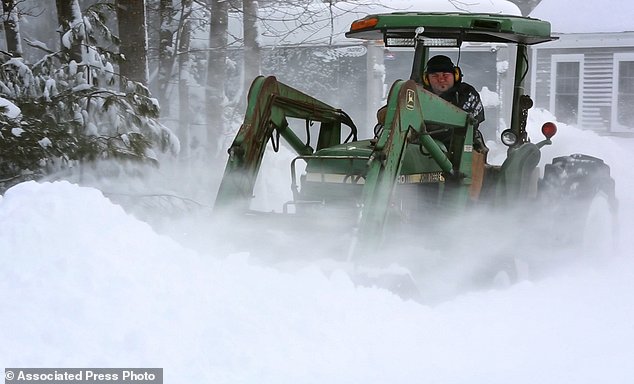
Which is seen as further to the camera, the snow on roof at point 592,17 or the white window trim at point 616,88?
the white window trim at point 616,88

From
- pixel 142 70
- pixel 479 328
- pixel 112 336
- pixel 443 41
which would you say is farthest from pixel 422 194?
pixel 142 70

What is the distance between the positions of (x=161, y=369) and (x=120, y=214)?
195cm


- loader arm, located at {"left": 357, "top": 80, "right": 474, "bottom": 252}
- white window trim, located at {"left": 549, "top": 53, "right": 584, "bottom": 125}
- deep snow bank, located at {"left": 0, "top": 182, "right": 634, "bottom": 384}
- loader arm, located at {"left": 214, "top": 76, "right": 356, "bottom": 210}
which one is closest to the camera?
deep snow bank, located at {"left": 0, "top": 182, "right": 634, "bottom": 384}

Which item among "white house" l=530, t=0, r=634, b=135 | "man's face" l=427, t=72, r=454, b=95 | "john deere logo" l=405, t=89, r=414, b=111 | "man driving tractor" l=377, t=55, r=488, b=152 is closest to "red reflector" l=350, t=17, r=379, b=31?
"man driving tractor" l=377, t=55, r=488, b=152

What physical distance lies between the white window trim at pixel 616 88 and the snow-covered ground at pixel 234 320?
21015 millimetres

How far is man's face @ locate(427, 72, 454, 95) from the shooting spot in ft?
24.4

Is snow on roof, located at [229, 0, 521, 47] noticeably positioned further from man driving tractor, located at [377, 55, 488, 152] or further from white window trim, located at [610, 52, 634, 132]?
man driving tractor, located at [377, 55, 488, 152]

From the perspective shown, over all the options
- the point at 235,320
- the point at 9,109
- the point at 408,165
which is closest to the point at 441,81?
the point at 408,165

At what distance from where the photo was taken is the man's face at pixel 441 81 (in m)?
7.44

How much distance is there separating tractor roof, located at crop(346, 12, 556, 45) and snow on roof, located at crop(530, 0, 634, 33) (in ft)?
63.3

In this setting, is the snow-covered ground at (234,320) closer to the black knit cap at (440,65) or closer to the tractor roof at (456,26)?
the tractor roof at (456,26)

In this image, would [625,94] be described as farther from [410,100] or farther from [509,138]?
[410,100]

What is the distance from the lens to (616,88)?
25.4m

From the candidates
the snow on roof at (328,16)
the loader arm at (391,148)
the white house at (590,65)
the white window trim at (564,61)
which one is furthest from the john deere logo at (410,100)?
the white window trim at (564,61)
